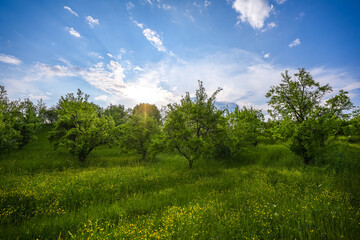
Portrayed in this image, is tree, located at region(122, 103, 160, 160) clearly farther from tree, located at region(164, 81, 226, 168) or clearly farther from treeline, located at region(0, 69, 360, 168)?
tree, located at region(164, 81, 226, 168)

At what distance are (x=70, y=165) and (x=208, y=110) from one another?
47.8 feet

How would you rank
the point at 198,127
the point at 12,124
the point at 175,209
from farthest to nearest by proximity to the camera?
1. the point at 12,124
2. the point at 198,127
3. the point at 175,209

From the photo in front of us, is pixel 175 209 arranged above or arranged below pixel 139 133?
below

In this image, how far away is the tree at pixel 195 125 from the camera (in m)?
11.7

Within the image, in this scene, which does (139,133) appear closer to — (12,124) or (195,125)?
(195,125)

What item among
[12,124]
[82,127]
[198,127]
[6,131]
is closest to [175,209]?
[198,127]

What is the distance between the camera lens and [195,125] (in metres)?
12.5

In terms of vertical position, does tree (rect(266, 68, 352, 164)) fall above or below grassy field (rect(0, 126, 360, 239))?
above

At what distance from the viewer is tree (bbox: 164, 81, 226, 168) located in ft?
38.2

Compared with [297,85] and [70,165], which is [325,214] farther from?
[70,165]

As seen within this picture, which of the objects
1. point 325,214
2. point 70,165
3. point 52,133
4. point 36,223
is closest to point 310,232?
point 325,214

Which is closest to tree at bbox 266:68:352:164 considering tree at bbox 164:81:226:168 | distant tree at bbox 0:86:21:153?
tree at bbox 164:81:226:168

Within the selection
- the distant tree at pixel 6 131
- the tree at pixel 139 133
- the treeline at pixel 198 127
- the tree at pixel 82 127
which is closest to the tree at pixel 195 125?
the treeline at pixel 198 127

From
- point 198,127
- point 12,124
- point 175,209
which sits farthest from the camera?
point 12,124
